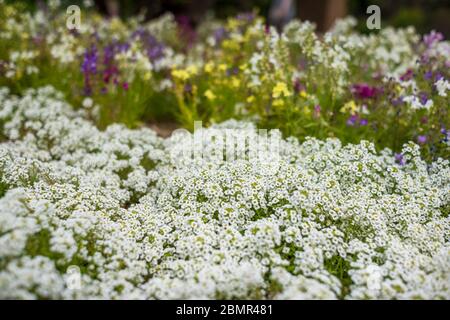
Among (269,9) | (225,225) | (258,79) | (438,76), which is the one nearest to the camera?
(225,225)

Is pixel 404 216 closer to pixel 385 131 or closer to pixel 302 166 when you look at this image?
pixel 302 166

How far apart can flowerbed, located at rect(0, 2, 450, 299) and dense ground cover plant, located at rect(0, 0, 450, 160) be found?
0.10ft

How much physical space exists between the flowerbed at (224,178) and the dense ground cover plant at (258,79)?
0.03 meters

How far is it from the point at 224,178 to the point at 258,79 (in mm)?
2157

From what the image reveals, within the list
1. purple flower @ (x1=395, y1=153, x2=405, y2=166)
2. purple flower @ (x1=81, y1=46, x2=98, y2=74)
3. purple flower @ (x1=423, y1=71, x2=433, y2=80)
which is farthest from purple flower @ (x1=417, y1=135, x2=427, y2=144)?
purple flower @ (x1=81, y1=46, x2=98, y2=74)

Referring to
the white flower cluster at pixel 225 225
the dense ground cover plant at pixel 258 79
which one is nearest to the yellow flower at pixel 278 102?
the dense ground cover plant at pixel 258 79

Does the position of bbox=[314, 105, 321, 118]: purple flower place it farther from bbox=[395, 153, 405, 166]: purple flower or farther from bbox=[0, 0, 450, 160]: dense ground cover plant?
bbox=[395, 153, 405, 166]: purple flower

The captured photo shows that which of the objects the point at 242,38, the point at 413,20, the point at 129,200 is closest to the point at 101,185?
the point at 129,200

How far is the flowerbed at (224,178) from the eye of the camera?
3.17 metres

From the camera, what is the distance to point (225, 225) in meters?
3.79

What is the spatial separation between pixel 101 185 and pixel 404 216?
283 cm

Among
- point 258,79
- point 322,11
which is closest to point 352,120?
point 258,79

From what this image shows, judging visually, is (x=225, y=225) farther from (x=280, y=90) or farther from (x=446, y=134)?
(x=446, y=134)

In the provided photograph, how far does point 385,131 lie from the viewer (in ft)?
18.6
